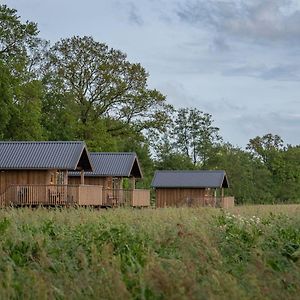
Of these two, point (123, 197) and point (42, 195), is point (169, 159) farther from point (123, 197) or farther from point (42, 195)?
point (42, 195)

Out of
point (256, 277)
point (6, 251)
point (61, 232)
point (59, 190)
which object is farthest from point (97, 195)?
point (256, 277)

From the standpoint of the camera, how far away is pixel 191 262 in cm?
841

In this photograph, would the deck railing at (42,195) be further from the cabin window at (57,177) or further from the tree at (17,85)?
the tree at (17,85)

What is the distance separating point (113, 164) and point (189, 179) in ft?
43.0

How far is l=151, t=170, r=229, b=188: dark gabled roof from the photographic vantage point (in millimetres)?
59062

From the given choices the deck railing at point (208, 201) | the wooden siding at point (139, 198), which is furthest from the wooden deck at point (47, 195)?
the deck railing at point (208, 201)

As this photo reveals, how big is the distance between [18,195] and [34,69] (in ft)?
73.5

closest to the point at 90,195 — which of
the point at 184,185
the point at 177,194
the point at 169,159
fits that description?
the point at 184,185

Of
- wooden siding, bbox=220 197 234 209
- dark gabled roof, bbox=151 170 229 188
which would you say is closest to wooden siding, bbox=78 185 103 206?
wooden siding, bbox=220 197 234 209

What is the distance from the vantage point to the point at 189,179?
5956 cm

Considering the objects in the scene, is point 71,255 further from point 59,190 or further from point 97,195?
point 97,195

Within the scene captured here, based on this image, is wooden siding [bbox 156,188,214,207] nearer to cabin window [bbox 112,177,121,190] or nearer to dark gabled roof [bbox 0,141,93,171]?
cabin window [bbox 112,177,121,190]

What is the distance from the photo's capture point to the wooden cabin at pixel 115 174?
46.0 m

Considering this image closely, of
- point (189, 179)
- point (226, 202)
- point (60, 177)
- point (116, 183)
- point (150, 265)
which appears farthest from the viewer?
point (189, 179)
